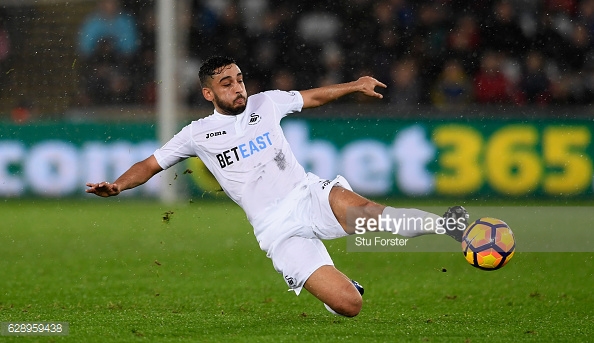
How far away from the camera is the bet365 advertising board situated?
13.2 m

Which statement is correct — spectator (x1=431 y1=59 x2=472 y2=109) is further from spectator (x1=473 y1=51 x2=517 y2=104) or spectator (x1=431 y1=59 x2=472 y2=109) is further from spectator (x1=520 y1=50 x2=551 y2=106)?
spectator (x1=520 y1=50 x2=551 y2=106)

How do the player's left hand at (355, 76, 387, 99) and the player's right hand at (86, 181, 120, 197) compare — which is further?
the player's left hand at (355, 76, 387, 99)

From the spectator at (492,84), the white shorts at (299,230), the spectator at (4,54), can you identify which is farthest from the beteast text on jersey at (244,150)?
the spectator at (4,54)

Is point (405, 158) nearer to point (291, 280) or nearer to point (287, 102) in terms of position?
point (287, 102)

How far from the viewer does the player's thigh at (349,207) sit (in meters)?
6.07

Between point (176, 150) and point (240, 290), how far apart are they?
5.42ft

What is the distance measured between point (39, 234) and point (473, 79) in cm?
671

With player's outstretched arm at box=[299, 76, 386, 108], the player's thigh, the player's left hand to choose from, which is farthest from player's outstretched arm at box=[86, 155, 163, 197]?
the player's left hand

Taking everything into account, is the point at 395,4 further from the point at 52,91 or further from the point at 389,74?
the point at 52,91

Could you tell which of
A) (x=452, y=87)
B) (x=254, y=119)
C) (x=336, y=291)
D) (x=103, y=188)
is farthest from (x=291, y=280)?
(x=452, y=87)

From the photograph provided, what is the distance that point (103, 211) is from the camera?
13.4 meters

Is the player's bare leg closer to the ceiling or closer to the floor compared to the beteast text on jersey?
closer to the floor

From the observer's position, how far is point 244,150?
6.49m

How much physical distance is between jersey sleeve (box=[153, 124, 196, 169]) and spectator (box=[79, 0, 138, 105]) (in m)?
8.48
